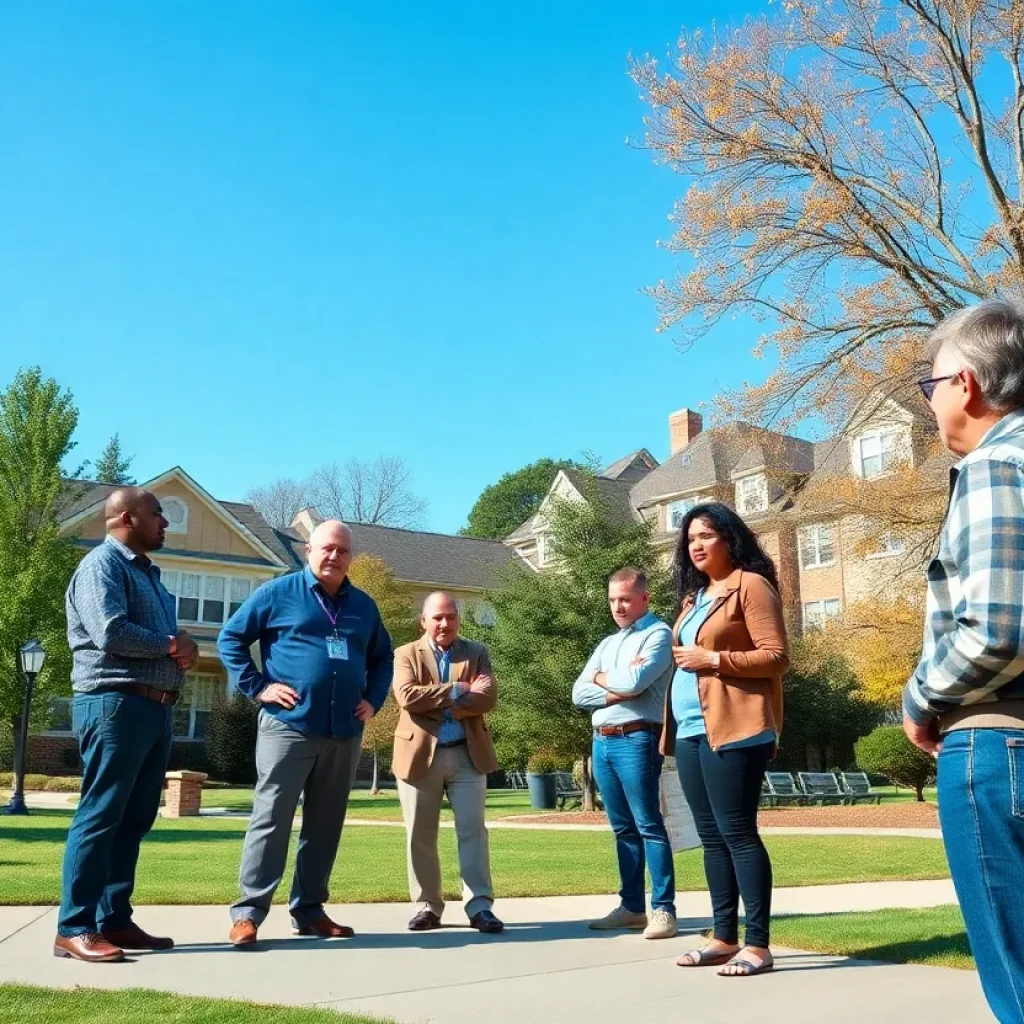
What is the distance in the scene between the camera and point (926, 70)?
19062 millimetres

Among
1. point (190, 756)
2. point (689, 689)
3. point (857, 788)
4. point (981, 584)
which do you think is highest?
point (981, 584)

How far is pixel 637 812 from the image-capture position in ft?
20.4

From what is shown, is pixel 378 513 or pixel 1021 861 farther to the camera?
pixel 378 513

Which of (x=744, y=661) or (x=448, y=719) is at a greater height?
(x=744, y=661)

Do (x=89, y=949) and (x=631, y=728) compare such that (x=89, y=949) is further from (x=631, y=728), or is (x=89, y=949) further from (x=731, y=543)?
(x=731, y=543)

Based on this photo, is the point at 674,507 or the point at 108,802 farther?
the point at 674,507

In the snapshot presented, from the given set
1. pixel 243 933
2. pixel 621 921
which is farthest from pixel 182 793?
pixel 243 933

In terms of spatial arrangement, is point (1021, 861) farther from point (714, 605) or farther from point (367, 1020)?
point (714, 605)

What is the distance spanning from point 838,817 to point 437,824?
46.6 feet

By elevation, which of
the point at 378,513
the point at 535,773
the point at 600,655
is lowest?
the point at 535,773

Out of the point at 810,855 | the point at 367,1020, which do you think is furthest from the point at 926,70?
the point at 367,1020

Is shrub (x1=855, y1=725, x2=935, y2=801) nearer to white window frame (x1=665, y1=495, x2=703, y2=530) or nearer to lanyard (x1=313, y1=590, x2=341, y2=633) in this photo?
white window frame (x1=665, y1=495, x2=703, y2=530)

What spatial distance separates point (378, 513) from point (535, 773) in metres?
42.0

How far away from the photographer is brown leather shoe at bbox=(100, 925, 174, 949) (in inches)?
213
